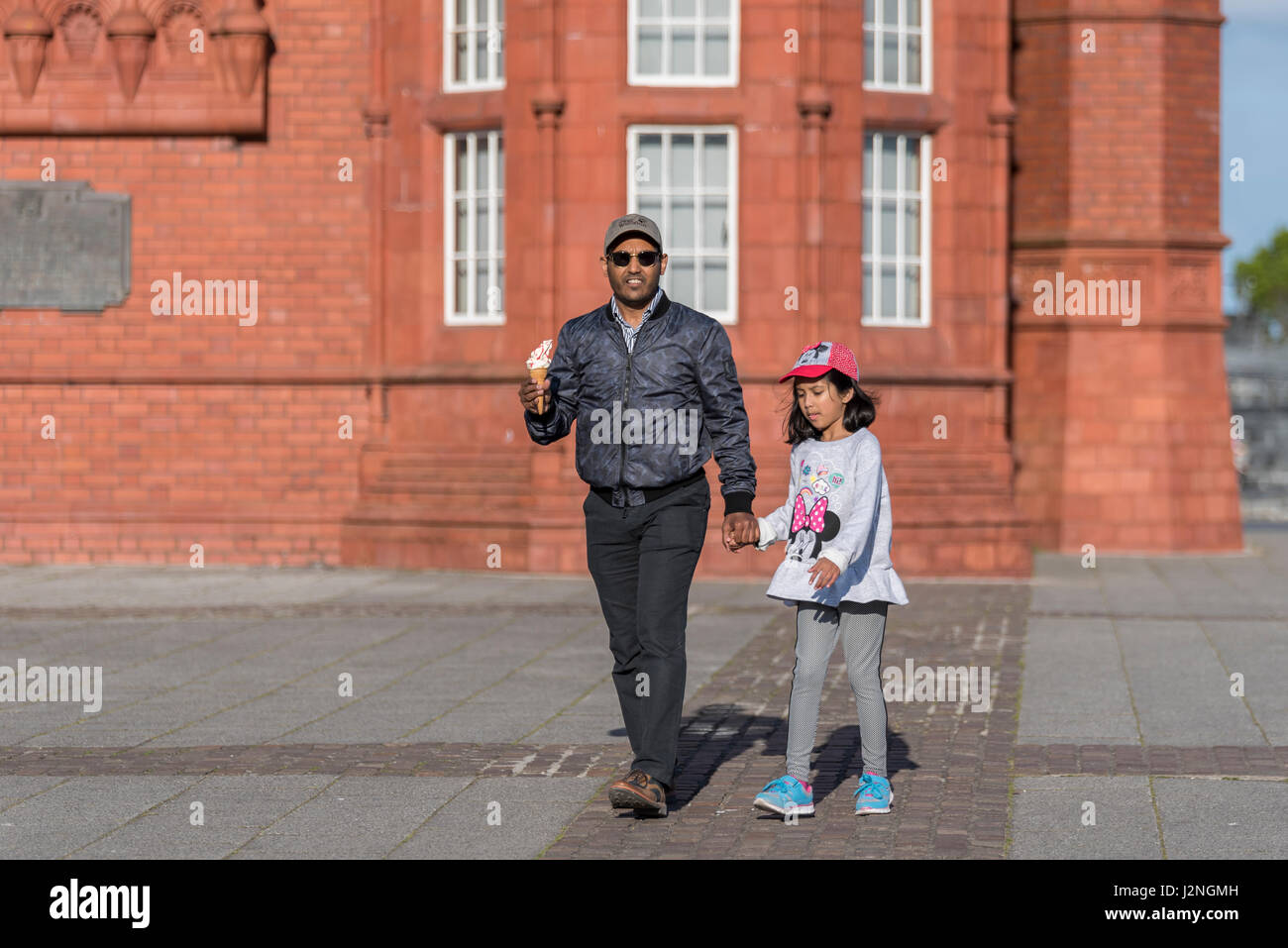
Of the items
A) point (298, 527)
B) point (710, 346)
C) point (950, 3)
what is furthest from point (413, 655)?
point (950, 3)

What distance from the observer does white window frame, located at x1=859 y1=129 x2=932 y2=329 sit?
17.1 m

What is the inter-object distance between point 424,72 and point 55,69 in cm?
368

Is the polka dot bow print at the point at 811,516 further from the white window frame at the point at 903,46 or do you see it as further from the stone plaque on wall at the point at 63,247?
the stone plaque on wall at the point at 63,247

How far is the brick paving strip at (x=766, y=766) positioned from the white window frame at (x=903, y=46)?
27.9 feet

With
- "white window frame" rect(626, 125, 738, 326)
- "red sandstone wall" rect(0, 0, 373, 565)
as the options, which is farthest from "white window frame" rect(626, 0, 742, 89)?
"red sandstone wall" rect(0, 0, 373, 565)

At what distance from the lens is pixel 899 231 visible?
1720 cm

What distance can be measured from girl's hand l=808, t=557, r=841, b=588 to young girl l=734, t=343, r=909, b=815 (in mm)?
45

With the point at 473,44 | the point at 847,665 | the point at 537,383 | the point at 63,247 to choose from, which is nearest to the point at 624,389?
the point at 537,383

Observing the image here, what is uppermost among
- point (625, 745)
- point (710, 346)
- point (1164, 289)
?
point (1164, 289)

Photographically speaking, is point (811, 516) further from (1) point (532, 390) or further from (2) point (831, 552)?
(1) point (532, 390)

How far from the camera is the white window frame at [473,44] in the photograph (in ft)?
56.1

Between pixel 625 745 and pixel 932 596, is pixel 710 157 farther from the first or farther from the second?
pixel 625 745

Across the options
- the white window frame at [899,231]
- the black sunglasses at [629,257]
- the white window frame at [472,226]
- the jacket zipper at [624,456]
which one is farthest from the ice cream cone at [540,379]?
the white window frame at [899,231]

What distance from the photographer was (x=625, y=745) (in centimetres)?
798
